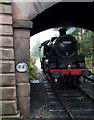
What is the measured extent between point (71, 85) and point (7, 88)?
5.54 m

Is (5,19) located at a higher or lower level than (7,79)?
higher

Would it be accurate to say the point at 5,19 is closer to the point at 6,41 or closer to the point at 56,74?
the point at 6,41

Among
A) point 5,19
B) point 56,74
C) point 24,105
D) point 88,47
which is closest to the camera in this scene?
point 5,19

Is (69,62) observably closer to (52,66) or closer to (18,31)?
(52,66)

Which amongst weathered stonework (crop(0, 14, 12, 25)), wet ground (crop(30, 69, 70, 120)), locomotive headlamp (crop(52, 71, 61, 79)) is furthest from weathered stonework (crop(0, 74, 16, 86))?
locomotive headlamp (crop(52, 71, 61, 79))

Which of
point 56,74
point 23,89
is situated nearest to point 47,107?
point 23,89

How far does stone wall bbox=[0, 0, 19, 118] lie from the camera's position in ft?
13.9

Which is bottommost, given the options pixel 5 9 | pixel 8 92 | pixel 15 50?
pixel 8 92

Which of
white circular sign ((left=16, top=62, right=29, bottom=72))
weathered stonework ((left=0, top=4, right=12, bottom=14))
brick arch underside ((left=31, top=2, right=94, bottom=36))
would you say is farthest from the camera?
brick arch underside ((left=31, top=2, right=94, bottom=36))

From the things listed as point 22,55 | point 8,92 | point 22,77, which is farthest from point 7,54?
point 8,92

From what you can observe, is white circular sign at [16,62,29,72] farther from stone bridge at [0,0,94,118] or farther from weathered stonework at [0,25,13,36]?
weathered stonework at [0,25,13,36]

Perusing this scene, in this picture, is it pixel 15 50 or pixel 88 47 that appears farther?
pixel 88 47

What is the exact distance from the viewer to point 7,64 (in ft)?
14.0

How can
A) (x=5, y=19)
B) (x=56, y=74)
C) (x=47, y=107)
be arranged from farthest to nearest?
1. (x=56, y=74)
2. (x=47, y=107)
3. (x=5, y=19)
